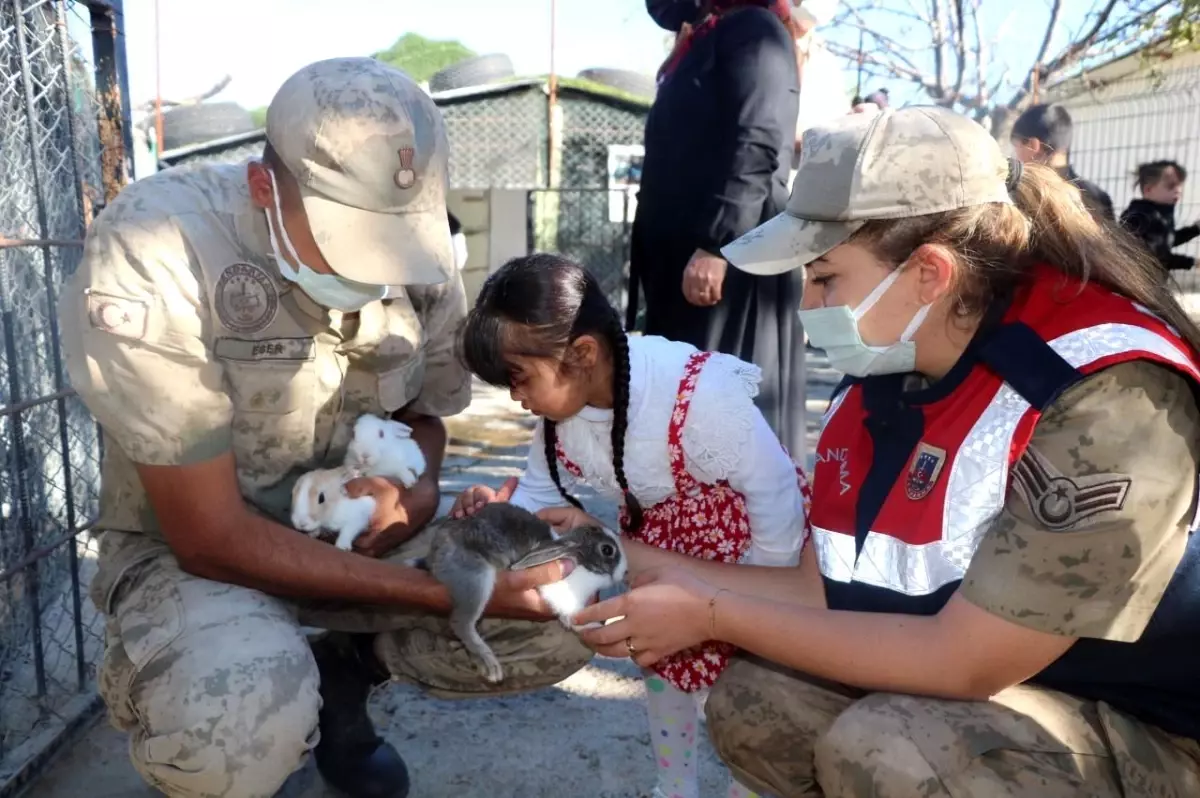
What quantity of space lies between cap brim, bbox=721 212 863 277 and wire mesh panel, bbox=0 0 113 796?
5.98ft

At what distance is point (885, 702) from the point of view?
166cm

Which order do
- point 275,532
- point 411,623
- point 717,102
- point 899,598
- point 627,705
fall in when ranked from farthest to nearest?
point 717,102
point 627,705
point 411,623
point 275,532
point 899,598

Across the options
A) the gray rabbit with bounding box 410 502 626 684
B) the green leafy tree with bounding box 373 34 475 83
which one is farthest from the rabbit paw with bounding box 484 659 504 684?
the green leafy tree with bounding box 373 34 475 83

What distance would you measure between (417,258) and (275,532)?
645 mm

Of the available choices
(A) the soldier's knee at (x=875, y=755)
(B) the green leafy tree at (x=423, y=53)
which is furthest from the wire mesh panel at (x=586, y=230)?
(B) the green leafy tree at (x=423, y=53)

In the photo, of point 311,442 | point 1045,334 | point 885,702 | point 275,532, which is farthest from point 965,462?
point 311,442

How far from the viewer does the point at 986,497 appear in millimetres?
1573

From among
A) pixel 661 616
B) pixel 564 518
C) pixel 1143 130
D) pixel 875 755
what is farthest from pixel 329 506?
pixel 1143 130

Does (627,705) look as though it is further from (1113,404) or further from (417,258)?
(1113,404)

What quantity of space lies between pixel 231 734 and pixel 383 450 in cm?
73

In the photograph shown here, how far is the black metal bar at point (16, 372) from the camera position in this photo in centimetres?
260

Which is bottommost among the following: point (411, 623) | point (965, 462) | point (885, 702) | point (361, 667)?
point (361, 667)

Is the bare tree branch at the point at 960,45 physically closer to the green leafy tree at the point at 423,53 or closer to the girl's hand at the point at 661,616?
the girl's hand at the point at 661,616

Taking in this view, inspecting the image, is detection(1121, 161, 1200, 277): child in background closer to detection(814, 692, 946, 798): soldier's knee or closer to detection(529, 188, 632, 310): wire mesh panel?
detection(814, 692, 946, 798): soldier's knee
